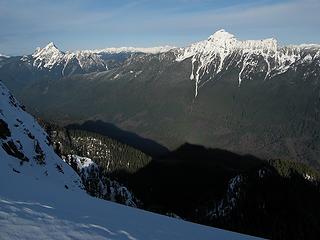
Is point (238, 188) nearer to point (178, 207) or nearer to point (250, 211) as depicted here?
point (250, 211)

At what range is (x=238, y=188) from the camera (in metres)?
153

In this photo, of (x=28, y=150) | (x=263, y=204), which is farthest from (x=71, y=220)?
(x=263, y=204)

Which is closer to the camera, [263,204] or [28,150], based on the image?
[28,150]

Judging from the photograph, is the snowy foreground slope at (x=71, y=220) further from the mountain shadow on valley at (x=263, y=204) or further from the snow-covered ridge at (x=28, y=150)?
the mountain shadow on valley at (x=263, y=204)

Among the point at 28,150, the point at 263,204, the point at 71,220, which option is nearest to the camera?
the point at 71,220

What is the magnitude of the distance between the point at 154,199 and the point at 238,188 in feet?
149

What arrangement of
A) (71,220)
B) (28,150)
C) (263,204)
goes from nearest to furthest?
(71,220) < (28,150) < (263,204)

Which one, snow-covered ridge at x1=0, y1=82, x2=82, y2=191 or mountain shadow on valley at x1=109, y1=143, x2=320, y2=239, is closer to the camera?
snow-covered ridge at x1=0, y1=82, x2=82, y2=191

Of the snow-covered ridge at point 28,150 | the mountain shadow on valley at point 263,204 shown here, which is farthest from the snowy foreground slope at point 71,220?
the mountain shadow on valley at point 263,204

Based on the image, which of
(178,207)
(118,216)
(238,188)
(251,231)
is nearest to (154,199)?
(178,207)

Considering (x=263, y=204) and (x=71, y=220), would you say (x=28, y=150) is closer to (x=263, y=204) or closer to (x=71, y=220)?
(x=71, y=220)

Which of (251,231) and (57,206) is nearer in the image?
(57,206)

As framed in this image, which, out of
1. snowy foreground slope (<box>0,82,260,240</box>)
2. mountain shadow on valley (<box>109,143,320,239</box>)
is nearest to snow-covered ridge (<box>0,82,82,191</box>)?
snowy foreground slope (<box>0,82,260,240</box>)

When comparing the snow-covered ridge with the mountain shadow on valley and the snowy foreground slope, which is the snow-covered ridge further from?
the mountain shadow on valley
